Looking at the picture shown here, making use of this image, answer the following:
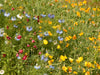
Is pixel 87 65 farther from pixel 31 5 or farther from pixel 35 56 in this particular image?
pixel 31 5

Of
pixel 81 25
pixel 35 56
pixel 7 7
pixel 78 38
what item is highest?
pixel 7 7

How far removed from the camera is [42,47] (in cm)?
228

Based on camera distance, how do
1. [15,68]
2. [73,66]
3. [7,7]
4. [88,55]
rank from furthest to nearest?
[7,7]
[88,55]
[73,66]
[15,68]

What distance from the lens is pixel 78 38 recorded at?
2.98 metres

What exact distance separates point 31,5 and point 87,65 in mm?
1769

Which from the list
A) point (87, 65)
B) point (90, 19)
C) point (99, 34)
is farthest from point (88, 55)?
point (90, 19)

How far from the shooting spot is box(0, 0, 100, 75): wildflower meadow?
219 cm

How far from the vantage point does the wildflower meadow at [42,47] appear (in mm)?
2191

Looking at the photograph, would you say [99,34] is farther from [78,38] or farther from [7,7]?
[7,7]

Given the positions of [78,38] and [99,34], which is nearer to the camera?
[78,38]

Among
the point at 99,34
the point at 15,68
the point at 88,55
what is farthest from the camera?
the point at 99,34

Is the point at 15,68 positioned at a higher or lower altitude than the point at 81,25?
lower

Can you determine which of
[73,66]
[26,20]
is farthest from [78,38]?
[26,20]

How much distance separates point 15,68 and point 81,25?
176 cm
